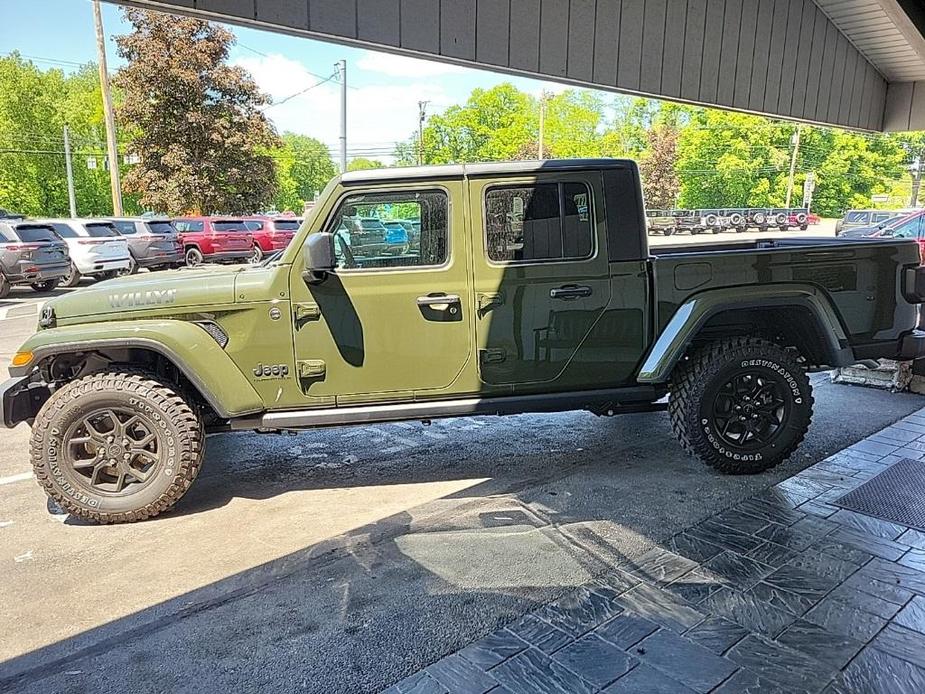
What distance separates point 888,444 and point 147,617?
483 centimetres

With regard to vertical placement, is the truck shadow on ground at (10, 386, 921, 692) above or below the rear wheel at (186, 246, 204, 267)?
below

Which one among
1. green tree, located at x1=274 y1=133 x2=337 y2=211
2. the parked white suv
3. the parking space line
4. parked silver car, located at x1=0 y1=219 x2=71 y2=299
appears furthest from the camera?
green tree, located at x1=274 y1=133 x2=337 y2=211

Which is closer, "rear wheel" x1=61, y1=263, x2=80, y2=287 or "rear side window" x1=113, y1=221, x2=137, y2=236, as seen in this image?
"rear wheel" x1=61, y1=263, x2=80, y2=287

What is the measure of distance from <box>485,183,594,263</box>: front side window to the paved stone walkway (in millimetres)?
1774

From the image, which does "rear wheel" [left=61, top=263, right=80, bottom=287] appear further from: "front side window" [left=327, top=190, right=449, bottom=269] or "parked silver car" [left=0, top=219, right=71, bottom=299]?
"front side window" [left=327, top=190, right=449, bottom=269]

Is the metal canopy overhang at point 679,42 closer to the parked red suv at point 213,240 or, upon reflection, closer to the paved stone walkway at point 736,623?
the paved stone walkway at point 736,623

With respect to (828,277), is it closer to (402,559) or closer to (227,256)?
(402,559)

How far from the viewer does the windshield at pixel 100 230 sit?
1563cm

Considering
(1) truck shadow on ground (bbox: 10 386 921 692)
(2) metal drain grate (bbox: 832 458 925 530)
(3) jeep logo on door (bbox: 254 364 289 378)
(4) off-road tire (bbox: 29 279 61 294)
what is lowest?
(1) truck shadow on ground (bbox: 10 386 921 692)

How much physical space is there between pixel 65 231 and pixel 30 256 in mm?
2162

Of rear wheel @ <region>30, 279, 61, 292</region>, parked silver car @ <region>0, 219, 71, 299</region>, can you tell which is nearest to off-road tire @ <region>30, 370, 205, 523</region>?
parked silver car @ <region>0, 219, 71, 299</region>

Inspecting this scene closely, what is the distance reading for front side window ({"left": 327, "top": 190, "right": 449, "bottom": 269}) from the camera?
3793mm

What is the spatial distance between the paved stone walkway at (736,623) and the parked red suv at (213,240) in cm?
1993

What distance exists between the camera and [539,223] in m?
3.96
